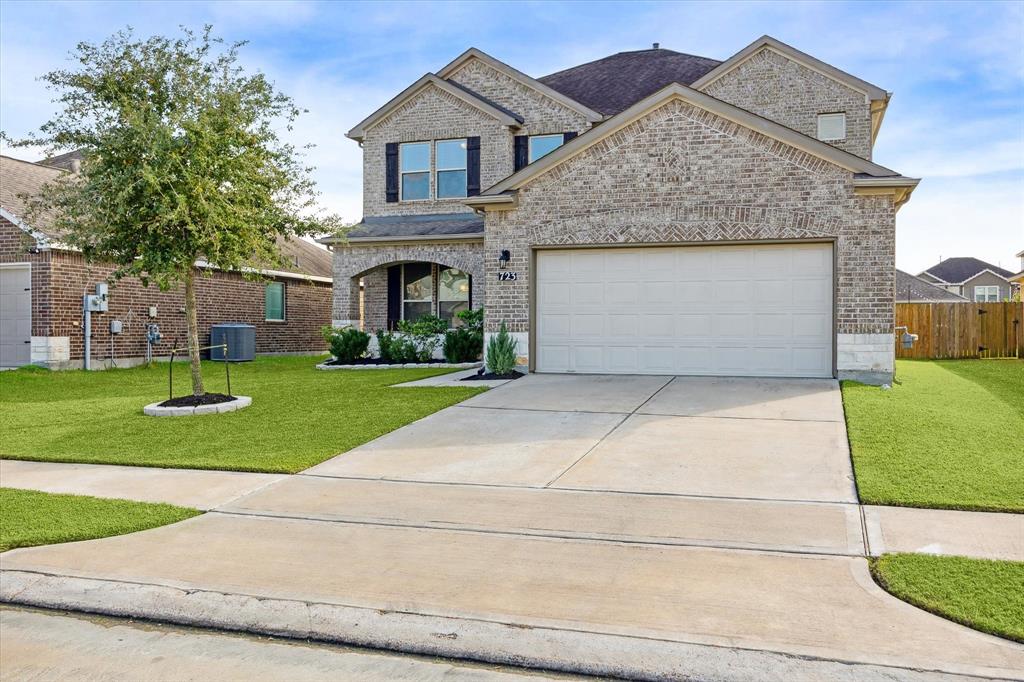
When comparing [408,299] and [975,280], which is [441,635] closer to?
[408,299]

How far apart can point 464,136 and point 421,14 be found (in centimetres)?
662

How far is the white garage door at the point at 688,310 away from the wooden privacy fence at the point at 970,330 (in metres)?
11.3

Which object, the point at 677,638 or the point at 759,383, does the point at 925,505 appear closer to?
the point at 677,638

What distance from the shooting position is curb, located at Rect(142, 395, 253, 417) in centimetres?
1131

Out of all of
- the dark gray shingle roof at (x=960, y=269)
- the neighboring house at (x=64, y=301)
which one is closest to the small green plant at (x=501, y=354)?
the neighboring house at (x=64, y=301)

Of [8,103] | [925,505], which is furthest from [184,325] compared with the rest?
[925,505]

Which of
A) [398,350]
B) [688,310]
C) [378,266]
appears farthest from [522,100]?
[688,310]

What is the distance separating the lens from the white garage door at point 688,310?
13.8 meters

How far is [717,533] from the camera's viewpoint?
5.74 metres

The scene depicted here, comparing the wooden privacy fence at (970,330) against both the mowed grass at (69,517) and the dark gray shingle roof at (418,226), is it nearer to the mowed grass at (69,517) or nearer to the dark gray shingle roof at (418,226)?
the dark gray shingle roof at (418,226)

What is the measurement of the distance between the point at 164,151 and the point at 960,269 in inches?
2969

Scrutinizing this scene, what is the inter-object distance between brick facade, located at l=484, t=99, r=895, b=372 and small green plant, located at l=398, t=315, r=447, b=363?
3649mm

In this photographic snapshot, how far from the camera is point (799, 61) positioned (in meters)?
20.2

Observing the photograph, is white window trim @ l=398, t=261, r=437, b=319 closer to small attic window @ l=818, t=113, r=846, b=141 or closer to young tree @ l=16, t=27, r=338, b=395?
young tree @ l=16, t=27, r=338, b=395
